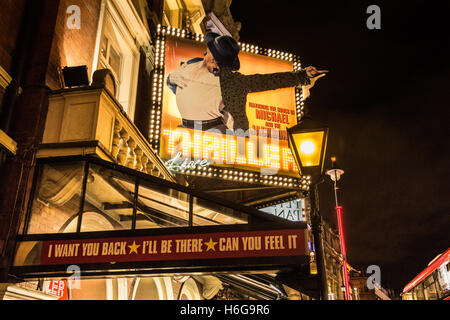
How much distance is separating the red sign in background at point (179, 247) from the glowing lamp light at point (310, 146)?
95cm

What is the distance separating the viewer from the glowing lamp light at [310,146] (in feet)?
18.3

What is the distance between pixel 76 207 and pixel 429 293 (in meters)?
15.6

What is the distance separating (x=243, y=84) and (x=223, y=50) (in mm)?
1309

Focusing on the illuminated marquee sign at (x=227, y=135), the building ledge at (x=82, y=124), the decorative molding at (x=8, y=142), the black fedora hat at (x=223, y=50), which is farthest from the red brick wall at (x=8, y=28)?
the black fedora hat at (x=223, y=50)

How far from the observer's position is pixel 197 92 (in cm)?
1310

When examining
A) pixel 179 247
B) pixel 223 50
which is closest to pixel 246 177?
pixel 223 50

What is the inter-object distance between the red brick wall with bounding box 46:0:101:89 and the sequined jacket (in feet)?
15.1

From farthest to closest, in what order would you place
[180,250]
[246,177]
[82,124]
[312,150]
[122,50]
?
[122,50] < [246,177] < [82,124] < [180,250] < [312,150]

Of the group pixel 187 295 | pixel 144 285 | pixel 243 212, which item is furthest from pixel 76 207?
pixel 187 295

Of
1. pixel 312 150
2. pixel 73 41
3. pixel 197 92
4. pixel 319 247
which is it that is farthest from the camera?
pixel 197 92

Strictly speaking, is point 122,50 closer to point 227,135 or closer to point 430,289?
point 227,135

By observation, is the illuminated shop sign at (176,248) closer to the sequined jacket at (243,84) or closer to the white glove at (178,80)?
the sequined jacket at (243,84)

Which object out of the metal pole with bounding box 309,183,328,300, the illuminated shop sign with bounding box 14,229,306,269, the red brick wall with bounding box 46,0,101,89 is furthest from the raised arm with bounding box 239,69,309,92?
the metal pole with bounding box 309,183,328,300

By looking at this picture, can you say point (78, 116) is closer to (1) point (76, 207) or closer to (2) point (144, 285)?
(1) point (76, 207)
